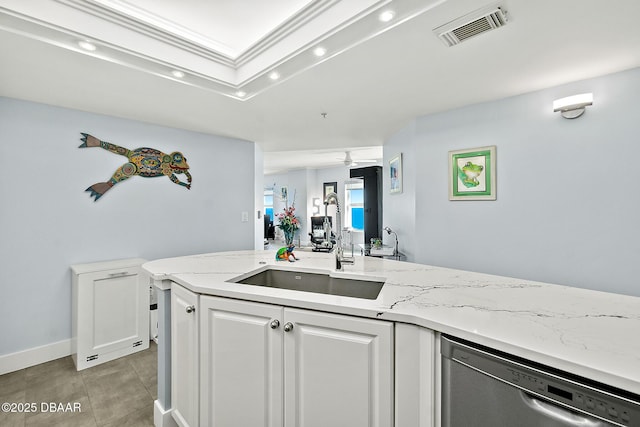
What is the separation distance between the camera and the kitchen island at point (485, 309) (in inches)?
28.5

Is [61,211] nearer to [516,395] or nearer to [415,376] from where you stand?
[415,376]

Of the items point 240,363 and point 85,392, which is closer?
point 240,363

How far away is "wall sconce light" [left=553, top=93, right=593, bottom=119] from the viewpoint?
6.73 feet

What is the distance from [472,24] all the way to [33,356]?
4.03 m

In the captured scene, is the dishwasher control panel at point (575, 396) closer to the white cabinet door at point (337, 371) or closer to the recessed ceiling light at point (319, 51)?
the white cabinet door at point (337, 371)

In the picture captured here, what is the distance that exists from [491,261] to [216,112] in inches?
117

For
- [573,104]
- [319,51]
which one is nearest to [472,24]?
[319,51]

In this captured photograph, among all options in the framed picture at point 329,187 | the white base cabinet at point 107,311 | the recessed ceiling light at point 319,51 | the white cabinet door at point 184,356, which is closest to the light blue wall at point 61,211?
the white base cabinet at point 107,311

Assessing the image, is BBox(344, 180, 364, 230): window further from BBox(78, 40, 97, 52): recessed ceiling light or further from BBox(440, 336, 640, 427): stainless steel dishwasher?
BBox(440, 336, 640, 427): stainless steel dishwasher

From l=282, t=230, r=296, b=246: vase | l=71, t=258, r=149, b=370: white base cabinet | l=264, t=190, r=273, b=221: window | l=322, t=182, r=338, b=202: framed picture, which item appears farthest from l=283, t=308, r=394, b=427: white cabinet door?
l=264, t=190, r=273, b=221: window

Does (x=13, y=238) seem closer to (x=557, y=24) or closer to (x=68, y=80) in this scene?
(x=68, y=80)

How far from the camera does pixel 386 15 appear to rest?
1.42 m

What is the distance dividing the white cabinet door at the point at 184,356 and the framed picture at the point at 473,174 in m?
2.51

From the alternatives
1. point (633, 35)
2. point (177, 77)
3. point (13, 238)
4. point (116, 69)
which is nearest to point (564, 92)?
point (633, 35)
